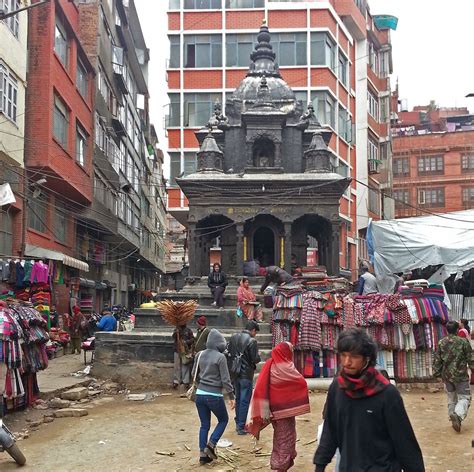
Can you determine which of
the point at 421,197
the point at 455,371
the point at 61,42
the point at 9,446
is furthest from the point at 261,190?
the point at 421,197

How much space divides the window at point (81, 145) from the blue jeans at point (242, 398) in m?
19.3

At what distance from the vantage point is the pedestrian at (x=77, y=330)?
69.8 ft

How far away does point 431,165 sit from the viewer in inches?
2132

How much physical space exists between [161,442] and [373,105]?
4285 cm

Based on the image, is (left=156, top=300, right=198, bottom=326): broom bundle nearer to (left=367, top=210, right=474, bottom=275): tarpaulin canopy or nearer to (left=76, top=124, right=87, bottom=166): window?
(left=367, top=210, right=474, bottom=275): tarpaulin canopy

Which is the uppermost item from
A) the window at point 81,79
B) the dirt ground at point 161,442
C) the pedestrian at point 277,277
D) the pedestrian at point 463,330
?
the window at point 81,79

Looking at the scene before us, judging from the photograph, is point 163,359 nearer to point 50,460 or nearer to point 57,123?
point 50,460

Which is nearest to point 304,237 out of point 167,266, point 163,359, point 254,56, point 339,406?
point 254,56

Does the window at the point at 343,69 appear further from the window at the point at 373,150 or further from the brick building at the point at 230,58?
the window at the point at 373,150

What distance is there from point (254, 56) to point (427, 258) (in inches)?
416

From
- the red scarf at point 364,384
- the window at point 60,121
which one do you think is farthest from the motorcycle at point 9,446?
the window at point 60,121

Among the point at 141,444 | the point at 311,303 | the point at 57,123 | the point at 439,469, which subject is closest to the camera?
the point at 439,469

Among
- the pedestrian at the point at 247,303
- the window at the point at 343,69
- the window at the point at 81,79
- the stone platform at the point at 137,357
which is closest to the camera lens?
the stone platform at the point at 137,357

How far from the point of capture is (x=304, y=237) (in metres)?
22.5
